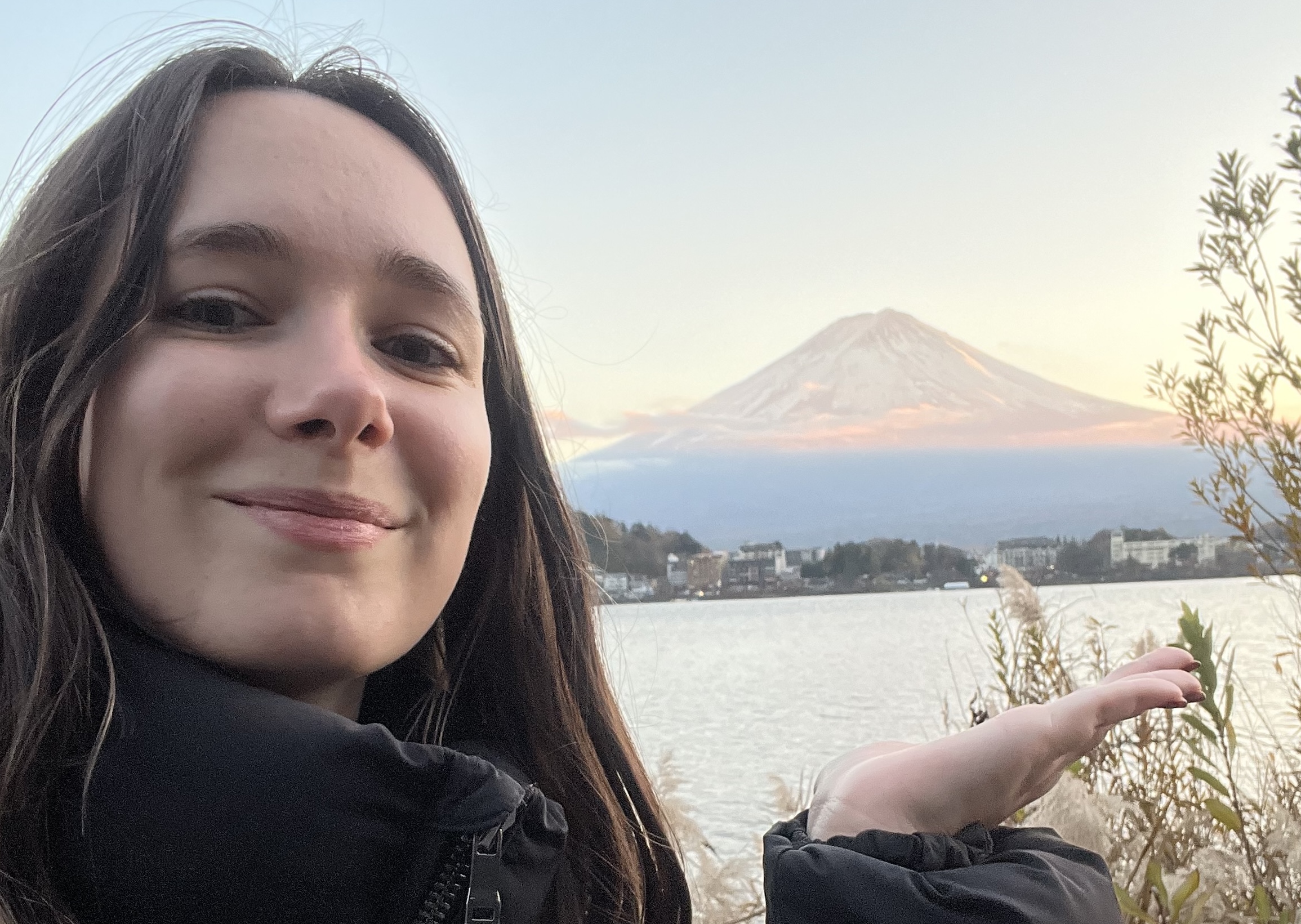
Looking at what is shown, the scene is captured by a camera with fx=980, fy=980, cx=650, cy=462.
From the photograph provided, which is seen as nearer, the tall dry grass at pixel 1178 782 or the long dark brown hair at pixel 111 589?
the long dark brown hair at pixel 111 589

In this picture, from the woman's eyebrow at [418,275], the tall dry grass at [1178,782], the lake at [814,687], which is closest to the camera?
the woman's eyebrow at [418,275]

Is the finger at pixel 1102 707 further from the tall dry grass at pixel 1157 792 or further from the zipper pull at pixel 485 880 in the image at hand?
the tall dry grass at pixel 1157 792

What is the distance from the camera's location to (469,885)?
85 centimetres

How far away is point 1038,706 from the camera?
92cm

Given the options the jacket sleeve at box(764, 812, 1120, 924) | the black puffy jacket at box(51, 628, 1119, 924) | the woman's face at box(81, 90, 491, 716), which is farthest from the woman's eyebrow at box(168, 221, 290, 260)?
the jacket sleeve at box(764, 812, 1120, 924)

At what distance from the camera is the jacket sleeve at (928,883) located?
0.81m

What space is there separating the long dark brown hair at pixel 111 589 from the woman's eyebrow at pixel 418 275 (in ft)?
0.57

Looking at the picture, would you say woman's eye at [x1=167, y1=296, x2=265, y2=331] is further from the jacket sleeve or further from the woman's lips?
the jacket sleeve

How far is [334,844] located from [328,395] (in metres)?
0.38

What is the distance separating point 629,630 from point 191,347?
107 cm

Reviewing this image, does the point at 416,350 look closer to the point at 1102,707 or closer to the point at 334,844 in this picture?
the point at 334,844

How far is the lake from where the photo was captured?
2.40 m

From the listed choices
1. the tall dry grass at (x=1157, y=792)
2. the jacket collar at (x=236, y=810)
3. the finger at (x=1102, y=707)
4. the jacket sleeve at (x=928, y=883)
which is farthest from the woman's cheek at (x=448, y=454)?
the tall dry grass at (x=1157, y=792)

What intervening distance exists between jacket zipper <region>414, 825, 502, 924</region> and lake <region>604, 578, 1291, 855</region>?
583mm
